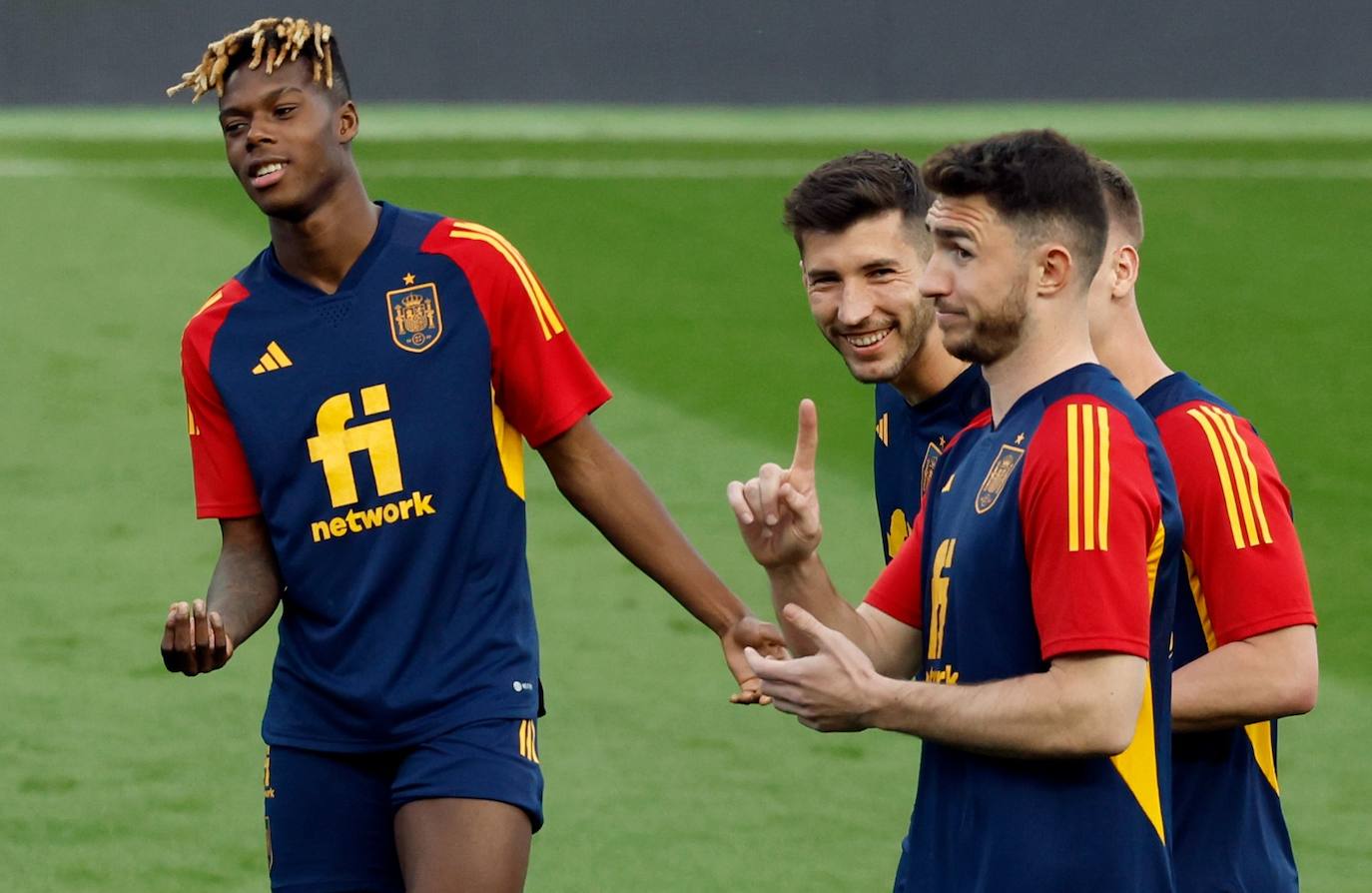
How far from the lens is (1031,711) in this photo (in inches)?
119

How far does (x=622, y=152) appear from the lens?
20.0m

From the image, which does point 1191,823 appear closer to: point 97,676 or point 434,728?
point 434,728

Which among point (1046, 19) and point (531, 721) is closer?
point (531, 721)

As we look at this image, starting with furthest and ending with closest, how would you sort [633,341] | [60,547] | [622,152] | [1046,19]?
1. [1046,19]
2. [622,152]
3. [633,341]
4. [60,547]

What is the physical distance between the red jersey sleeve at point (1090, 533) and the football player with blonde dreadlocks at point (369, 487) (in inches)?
55.2

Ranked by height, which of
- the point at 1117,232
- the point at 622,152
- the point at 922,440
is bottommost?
the point at 922,440

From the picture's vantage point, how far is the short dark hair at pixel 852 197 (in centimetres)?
433

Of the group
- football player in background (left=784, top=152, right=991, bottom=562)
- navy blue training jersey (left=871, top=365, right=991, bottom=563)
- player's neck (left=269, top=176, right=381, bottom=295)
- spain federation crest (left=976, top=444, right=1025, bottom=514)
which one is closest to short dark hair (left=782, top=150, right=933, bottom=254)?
football player in background (left=784, top=152, right=991, bottom=562)

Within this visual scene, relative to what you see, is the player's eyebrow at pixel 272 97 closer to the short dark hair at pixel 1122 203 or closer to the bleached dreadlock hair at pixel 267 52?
the bleached dreadlock hair at pixel 267 52

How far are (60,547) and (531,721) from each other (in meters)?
6.24

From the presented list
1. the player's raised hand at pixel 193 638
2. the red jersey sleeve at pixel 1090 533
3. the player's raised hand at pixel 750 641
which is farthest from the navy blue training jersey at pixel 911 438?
the player's raised hand at pixel 193 638

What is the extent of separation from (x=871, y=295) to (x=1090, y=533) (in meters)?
1.38

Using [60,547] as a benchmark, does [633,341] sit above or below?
above

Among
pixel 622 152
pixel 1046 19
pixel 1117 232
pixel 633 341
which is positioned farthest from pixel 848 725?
pixel 1046 19
